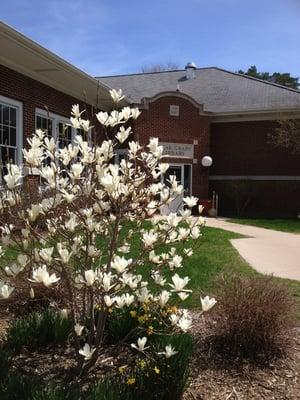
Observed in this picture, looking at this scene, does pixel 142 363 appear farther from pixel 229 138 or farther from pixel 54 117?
pixel 229 138

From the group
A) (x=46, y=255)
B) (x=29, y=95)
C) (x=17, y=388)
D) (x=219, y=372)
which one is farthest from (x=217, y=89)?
(x=17, y=388)

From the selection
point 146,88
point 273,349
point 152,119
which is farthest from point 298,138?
point 273,349

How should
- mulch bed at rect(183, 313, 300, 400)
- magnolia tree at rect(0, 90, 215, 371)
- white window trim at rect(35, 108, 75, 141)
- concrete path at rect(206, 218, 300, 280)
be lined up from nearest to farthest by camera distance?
magnolia tree at rect(0, 90, 215, 371), mulch bed at rect(183, 313, 300, 400), concrete path at rect(206, 218, 300, 280), white window trim at rect(35, 108, 75, 141)

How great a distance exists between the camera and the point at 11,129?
1459cm

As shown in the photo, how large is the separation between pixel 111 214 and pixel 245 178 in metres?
21.3

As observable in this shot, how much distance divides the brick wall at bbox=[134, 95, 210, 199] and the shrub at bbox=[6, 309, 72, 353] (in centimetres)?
1738

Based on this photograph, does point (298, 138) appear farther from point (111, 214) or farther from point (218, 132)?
point (111, 214)

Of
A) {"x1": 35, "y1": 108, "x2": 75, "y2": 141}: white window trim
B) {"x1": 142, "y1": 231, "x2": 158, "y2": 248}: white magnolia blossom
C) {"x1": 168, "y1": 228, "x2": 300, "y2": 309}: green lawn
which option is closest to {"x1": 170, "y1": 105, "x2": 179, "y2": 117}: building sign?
{"x1": 35, "y1": 108, "x2": 75, "y2": 141}: white window trim

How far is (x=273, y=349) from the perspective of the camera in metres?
4.91

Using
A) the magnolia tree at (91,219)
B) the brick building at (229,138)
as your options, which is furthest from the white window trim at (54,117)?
the magnolia tree at (91,219)

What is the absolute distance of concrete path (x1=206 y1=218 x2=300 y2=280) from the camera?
9610 mm

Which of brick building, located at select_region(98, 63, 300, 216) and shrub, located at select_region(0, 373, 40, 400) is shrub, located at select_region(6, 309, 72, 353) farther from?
brick building, located at select_region(98, 63, 300, 216)

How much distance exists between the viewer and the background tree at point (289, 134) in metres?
22.4

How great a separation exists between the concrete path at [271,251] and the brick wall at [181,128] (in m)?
7.67
